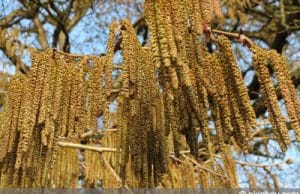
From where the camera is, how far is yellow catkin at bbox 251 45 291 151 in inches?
55.6

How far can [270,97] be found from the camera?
4.80ft

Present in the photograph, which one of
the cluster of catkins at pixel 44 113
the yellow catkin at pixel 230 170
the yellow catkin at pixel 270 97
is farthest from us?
the yellow catkin at pixel 230 170

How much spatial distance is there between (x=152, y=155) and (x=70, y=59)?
494 mm

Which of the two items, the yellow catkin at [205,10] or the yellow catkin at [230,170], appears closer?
the yellow catkin at [205,10]

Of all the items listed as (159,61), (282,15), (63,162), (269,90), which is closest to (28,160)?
(159,61)

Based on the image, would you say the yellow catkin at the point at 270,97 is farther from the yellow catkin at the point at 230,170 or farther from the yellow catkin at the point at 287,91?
the yellow catkin at the point at 230,170

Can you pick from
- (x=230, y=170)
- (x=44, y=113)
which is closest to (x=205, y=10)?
(x=44, y=113)

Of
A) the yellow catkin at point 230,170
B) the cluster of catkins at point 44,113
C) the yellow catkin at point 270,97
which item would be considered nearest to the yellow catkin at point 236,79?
the yellow catkin at point 270,97

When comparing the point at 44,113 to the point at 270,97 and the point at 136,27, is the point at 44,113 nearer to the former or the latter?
the point at 270,97

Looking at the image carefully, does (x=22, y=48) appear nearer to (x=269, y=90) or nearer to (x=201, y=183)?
(x=201, y=183)

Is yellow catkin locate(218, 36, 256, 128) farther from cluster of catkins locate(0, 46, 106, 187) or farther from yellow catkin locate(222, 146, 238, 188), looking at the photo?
yellow catkin locate(222, 146, 238, 188)

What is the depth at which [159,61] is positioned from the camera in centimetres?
124

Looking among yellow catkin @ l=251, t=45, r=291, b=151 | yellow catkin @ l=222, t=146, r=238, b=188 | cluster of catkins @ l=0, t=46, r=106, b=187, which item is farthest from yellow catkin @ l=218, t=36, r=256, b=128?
yellow catkin @ l=222, t=146, r=238, b=188

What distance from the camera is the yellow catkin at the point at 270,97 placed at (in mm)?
1411
